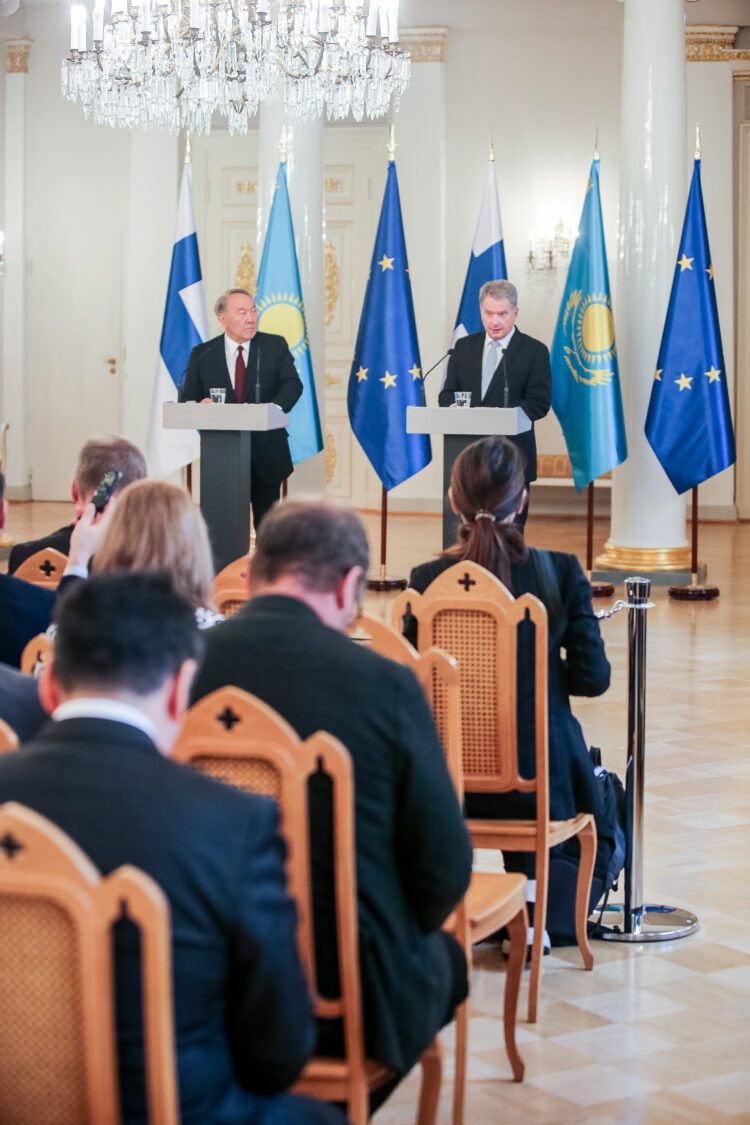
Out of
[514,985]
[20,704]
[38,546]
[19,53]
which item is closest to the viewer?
[20,704]

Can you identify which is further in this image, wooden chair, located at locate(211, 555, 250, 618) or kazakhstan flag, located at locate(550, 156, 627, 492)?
kazakhstan flag, located at locate(550, 156, 627, 492)

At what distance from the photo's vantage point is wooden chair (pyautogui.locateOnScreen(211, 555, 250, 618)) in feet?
10.9

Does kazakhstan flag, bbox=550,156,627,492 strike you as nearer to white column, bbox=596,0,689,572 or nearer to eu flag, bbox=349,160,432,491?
white column, bbox=596,0,689,572

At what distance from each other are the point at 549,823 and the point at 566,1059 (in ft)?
1.67

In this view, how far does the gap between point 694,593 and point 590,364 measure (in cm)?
155

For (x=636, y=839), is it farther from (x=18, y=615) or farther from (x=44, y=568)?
(x=44, y=568)

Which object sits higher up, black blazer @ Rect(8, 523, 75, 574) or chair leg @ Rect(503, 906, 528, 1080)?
black blazer @ Rect(8, 523, 75, 574)

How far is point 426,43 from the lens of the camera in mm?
13008

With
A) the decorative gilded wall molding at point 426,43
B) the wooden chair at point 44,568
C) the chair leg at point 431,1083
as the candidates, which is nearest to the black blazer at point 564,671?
the chair leg at point 431,1083

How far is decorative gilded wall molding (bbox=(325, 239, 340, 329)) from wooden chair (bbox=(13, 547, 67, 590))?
32.6ft

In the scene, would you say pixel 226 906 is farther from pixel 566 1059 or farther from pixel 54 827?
pixel 566 1059

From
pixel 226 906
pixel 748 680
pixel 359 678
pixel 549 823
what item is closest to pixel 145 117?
pixel 748 680

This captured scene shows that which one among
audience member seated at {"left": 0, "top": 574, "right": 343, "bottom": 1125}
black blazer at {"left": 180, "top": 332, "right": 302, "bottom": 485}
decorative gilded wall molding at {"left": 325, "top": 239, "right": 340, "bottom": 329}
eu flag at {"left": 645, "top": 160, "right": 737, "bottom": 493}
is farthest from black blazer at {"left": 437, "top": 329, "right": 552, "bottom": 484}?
decorative gilded wall molding at {"left": 325, "top": 239, "right": 340, "bottom": 329}

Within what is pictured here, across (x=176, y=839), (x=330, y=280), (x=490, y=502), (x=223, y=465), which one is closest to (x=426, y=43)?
(x=330, y=280)
